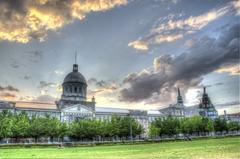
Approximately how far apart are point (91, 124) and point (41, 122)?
618 inches

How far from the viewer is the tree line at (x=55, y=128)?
8281cm

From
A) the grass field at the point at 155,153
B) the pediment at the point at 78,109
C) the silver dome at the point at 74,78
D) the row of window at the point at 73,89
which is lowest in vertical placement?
the grass field at the point at 155,153

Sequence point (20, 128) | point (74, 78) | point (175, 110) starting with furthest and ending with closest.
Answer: point (175, 110)
point (74, 78)
point (20, 128)

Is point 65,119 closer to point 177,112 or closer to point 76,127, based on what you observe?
point 76,127

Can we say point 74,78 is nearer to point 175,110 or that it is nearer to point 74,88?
point 74,88

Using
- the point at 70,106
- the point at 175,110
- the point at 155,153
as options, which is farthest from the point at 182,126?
the point at 155,153

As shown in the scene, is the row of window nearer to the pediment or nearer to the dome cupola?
the dome cupola

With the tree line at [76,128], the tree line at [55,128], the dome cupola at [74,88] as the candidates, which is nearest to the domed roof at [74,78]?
the dome cupola at [74,88]

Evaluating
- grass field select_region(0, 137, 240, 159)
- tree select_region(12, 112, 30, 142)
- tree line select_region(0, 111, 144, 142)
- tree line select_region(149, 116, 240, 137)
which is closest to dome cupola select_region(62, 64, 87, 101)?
tree line select_region(0, 111, 144, 142)

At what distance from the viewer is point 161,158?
21031 millimetres

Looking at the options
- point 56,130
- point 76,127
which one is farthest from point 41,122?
point 76,127

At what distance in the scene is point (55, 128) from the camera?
3570 inches

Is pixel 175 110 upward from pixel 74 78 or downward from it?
downward

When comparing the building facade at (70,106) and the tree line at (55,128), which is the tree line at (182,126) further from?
the building facade at (70,106)
